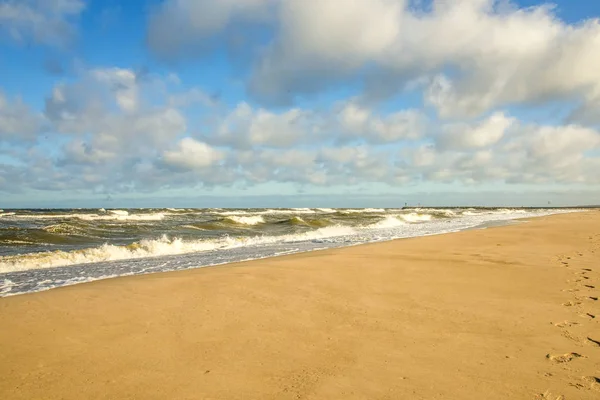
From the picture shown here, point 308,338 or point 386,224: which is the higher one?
point 386,224

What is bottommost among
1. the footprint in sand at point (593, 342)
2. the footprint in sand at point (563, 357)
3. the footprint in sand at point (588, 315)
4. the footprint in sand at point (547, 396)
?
the footprint in sand at point (547, 396)

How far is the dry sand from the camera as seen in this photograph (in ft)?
11.4

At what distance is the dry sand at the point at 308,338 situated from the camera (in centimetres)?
348

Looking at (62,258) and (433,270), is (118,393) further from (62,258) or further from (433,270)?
(62,258)

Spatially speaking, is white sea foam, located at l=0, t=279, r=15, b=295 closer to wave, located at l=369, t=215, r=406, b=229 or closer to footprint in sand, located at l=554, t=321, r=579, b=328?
footprint in sand, located at l=554, t=321, r=579, b=328

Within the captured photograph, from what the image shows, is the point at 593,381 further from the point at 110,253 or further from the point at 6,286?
the point at 110,253

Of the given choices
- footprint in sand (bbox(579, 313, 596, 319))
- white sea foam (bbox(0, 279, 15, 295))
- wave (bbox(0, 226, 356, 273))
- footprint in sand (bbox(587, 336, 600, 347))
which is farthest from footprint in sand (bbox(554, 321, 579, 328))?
wave (bbox(0, 226, 356, 273))

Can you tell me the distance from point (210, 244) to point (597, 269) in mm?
13085

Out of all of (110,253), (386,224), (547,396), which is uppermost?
(386,224)

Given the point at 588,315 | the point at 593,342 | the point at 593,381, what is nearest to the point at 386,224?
the point at 588,315

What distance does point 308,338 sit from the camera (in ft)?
15.2

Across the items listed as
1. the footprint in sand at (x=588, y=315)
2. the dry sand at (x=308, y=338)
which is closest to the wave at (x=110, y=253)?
the dry sand at (x=308, y=338)

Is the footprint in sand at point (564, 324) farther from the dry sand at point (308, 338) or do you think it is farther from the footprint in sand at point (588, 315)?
A: the footprint in sand at point (588, 315)

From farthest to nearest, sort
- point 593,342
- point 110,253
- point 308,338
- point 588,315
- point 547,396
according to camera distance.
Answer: point 110,253, point 588,315, point 308,338, point 593,342, point 547,396
